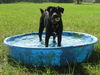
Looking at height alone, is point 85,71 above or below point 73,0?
above

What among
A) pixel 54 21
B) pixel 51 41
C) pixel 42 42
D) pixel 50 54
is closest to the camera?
pixel 50 54

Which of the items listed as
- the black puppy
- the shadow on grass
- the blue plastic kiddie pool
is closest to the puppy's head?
the black puppy

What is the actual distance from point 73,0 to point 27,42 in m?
64.0

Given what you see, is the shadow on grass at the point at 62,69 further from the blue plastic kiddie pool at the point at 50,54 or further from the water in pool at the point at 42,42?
the water in pool at the point at 42,42

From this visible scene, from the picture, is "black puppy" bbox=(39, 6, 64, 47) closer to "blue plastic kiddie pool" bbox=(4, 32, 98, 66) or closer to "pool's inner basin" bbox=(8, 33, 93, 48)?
"blue plastic kiddie pool" bbox=(4, 32, 98, 66)

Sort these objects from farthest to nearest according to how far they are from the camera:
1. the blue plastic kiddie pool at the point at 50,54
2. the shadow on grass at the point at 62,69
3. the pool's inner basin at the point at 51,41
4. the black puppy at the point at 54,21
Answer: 1. the pool's inner basin at the point at 51,41
2. the black puppy at the point at 54,21
3. the blue plastic kiddie pool at the point at 50,54
4. the shadow on grass at the point at 62,69

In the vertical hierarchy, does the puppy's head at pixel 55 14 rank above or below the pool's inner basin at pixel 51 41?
above

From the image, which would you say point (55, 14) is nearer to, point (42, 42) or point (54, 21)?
point (54, 21)

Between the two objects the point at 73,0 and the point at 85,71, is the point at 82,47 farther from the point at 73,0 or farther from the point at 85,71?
the point at 73,0

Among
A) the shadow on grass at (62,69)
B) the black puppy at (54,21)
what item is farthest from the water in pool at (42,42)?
the shadow on grass at (62,69)

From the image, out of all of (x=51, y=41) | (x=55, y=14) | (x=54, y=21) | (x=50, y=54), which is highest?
(x=55, y=14)

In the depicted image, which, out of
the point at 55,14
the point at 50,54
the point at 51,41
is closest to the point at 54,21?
the point at 55,14

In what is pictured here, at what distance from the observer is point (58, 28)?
521 centimetres

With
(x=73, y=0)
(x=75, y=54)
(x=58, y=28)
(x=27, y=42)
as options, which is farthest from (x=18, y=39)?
(x=73, y=0)
